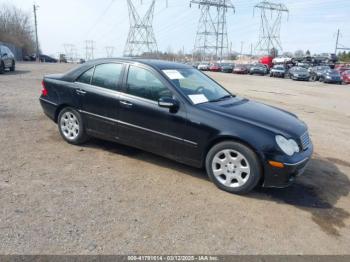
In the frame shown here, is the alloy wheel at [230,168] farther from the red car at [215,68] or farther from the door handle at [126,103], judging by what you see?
the red car at [215,68]

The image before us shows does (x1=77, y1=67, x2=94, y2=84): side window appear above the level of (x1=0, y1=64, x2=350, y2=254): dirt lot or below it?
above

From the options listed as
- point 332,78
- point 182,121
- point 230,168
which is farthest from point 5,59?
point 332,78

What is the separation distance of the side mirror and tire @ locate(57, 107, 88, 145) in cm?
Answer: 172

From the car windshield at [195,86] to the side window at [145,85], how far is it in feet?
0.64

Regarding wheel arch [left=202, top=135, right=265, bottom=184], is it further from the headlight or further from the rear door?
the rear door

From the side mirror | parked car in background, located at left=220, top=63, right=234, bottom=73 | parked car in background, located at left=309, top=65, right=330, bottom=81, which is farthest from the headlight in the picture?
parked car in background, located at left=220, top=63, right=234, bottom=73

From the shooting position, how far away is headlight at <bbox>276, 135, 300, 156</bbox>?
3868mm

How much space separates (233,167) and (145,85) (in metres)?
1.76

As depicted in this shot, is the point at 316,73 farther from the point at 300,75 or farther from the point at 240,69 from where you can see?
the point at 240,69

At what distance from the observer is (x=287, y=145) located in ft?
12.9

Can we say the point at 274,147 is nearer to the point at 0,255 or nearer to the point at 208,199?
the point at 208,199

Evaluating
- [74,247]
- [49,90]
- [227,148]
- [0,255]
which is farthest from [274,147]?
[49,90]

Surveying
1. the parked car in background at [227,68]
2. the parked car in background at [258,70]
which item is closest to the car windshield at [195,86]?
the parked car in background at [258,70]

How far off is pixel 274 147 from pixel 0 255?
9.89 ft
